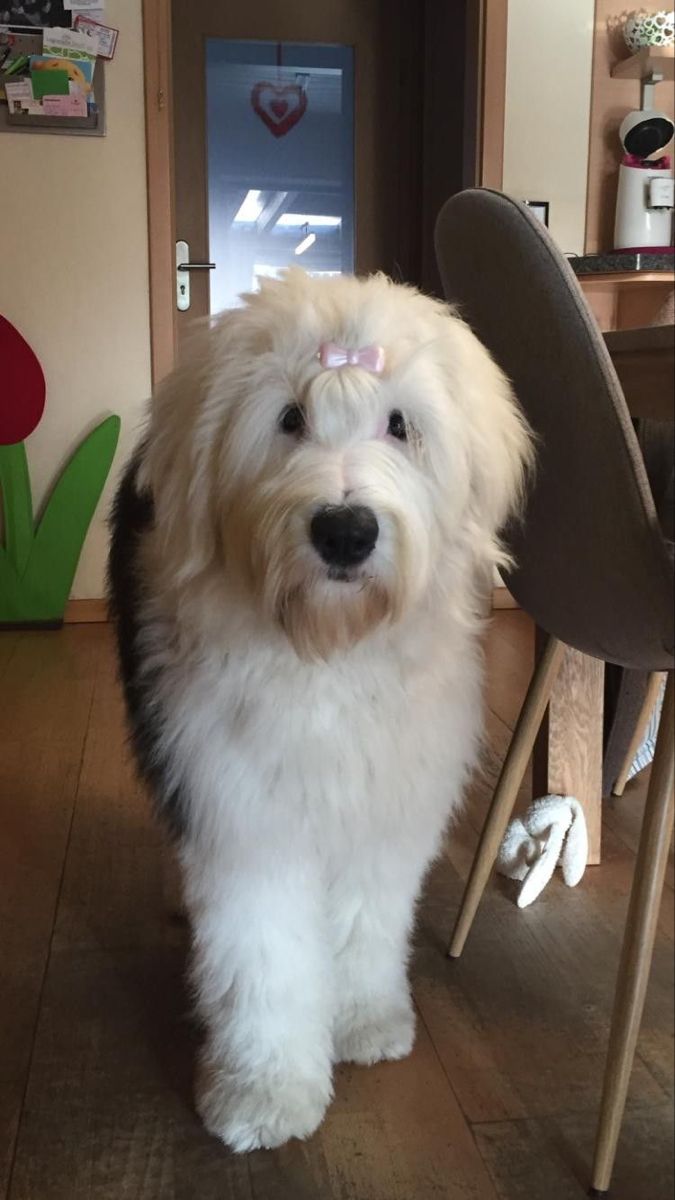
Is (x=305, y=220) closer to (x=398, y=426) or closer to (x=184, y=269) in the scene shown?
(x=184, y=269)

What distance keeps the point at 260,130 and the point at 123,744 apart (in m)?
2.67

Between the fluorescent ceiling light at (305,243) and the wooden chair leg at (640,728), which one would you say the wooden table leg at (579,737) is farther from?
the fluorescent ceiling light at (305,243)

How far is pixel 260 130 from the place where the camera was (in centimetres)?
396

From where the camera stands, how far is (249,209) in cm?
398

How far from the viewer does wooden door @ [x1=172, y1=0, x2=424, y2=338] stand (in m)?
3.83

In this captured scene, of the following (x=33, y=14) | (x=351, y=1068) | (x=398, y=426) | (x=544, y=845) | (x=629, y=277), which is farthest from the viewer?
(x=33, y=14)

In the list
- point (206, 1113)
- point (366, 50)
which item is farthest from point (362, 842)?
point (366, 50)

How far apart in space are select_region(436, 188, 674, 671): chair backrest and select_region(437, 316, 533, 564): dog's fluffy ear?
0.15ft

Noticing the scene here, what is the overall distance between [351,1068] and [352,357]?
88 cm

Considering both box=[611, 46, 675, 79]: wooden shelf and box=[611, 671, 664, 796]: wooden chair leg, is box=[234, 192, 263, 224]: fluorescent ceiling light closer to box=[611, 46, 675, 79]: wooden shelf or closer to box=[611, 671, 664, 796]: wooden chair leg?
box=[611, 46, 675, 79]: wooden shelf

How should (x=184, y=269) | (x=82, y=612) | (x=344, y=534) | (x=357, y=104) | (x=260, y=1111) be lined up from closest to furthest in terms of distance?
(x=344, y=534) < (x=260, y=1111) < (x=82, y=612) < (x=184, y=269) < (x=357, y=104)

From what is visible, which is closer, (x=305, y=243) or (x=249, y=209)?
(x=249, y=209)

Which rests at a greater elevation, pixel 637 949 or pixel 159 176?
pixel 159 176

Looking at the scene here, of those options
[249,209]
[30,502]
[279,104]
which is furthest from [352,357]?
[279,104]
